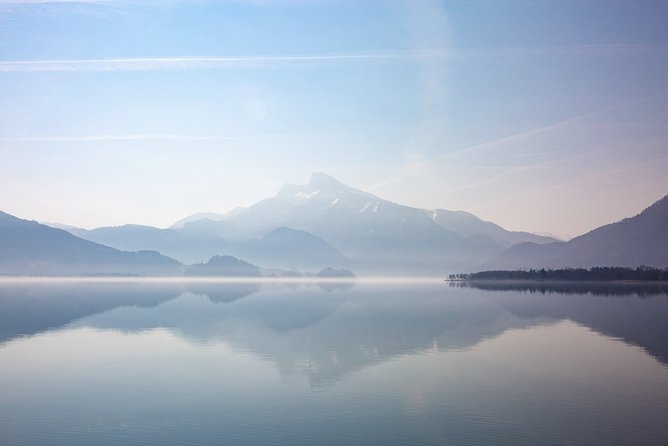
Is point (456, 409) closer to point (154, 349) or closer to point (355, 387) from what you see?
point (355, 387)

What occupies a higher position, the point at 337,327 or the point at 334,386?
the point at 337,327

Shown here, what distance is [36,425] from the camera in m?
37.1

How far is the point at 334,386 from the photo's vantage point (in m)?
48.9

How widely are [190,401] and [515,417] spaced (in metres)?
24.6

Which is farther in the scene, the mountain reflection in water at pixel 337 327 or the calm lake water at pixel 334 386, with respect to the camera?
the mountain reflection in water at pixel 337 327

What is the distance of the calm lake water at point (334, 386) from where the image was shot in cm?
3562

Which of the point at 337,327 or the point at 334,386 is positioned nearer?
the point at 334,386

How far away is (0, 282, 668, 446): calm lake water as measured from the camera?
35625mm

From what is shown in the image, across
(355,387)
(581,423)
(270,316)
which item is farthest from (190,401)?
(270,316)

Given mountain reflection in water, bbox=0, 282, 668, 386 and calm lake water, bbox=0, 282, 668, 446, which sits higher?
mountain reflection in water, bbox=0, 282, 668, 386

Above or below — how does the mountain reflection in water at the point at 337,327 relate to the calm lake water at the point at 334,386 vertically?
above

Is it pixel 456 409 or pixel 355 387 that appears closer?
pixel 456 409

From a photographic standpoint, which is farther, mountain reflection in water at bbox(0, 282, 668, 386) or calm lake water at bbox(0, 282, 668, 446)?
mountain reflection in water at bbox(0, 282, 668, 386)

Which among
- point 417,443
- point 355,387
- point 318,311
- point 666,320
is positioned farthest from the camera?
point 318,311
